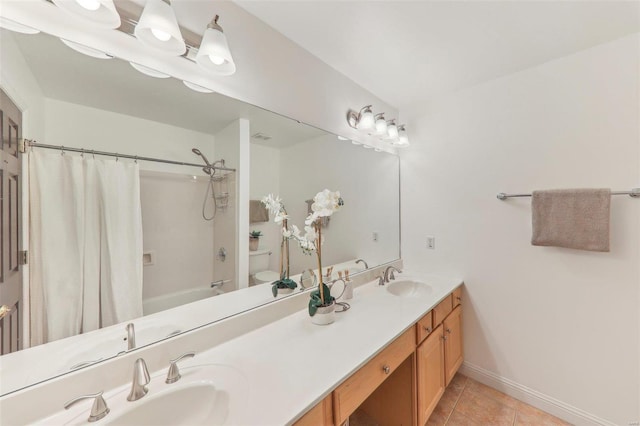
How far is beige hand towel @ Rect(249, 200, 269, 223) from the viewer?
1290 millimetres

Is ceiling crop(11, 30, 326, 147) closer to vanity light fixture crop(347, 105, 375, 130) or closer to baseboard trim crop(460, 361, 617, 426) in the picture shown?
vanity light fixture crop(347, 105, 375, 130)

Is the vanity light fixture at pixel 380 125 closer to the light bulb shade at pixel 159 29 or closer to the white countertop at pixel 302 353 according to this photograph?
the white countertop at pixel 302 353

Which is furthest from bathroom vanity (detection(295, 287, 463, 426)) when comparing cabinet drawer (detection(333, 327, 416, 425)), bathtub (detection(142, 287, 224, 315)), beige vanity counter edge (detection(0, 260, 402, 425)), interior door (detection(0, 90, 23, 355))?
interior door (detection(0, 90, 23, 355))

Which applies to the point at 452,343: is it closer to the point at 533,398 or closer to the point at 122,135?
the point at 533,398

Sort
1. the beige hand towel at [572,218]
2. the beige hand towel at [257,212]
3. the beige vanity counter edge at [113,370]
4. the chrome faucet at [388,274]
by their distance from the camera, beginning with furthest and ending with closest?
the chrome faucet at [388,274]
the beige hand towel at [572,218]
the beige hand towel at [257,212]
the beige vanity counter edge at [113,370]

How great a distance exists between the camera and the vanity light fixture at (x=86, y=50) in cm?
80

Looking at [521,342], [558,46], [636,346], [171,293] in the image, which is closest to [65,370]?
[171,293]

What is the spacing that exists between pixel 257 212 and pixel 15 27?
992 mm

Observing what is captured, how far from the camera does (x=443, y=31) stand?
1390 mm

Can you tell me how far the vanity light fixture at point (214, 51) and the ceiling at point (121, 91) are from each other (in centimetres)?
12

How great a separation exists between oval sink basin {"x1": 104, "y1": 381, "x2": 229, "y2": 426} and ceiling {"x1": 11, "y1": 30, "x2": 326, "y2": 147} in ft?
3.26

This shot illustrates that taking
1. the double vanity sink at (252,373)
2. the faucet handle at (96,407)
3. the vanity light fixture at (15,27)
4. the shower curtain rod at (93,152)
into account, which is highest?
the vanity light fixture at (15,27)

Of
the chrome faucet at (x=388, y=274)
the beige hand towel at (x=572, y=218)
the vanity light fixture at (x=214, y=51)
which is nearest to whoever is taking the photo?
the vanity light fixture at (x=214, y=51)

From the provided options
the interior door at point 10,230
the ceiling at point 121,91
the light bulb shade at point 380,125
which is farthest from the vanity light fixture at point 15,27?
the light bulb shade at point 380,125
